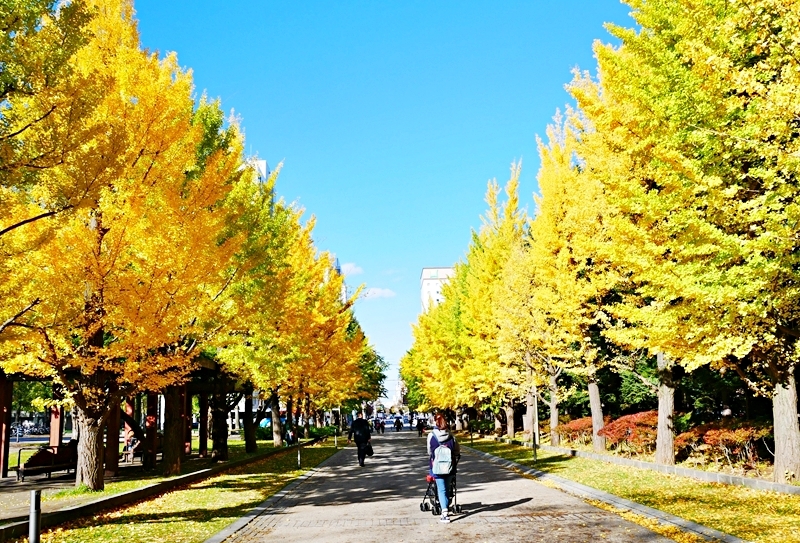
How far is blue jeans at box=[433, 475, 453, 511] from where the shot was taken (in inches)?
403

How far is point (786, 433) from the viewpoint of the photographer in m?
12.2

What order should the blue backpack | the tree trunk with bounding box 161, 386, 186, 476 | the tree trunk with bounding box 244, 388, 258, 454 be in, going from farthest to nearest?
the tree trunk with bounding box 244, 388, 258, 454, the tree trunk with bounding box 161, 386, 186, 476, the blue backpack

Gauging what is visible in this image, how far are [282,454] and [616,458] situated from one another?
50.6 ft

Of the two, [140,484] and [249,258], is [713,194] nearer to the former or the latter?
[249,258]

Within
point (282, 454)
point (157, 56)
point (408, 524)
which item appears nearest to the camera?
point (408, 524)

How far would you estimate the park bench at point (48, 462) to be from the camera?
662 inches

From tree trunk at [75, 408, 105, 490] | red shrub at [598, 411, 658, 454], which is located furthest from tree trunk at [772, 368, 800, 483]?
tree trunk at [75, 408, 105, 490]

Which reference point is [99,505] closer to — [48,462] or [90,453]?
[90,453]

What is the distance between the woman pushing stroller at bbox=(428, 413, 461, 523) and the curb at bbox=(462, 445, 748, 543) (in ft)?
9.51

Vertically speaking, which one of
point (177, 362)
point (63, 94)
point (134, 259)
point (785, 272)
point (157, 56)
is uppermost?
point (157, 56)

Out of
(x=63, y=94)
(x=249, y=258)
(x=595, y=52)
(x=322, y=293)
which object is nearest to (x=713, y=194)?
(x=595, y=52)

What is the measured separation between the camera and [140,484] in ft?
49.6

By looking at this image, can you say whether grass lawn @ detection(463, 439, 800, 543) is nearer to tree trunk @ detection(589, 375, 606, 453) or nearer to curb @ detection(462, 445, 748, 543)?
curb @ detection(462, 445, 748, 543)

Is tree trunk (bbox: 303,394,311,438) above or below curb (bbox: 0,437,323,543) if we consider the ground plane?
below
